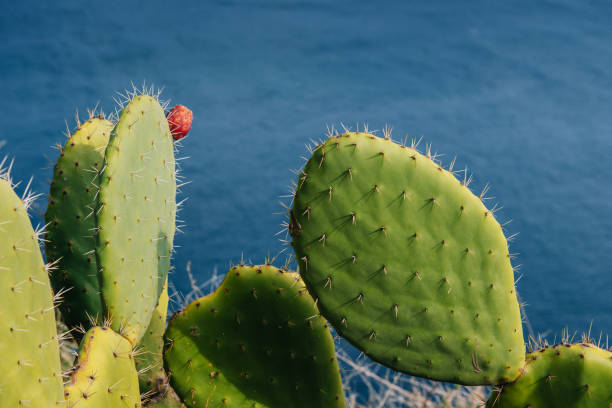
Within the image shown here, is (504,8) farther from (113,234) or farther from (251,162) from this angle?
(113,234)

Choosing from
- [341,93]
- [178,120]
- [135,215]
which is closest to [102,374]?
[135,215]

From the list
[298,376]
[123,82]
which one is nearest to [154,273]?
[298,376]

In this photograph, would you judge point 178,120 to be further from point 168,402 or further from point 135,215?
point 168,402

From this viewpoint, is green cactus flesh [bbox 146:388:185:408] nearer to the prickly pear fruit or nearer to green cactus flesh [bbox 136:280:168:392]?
green cactus flesh [bbox 136:280:168:392]

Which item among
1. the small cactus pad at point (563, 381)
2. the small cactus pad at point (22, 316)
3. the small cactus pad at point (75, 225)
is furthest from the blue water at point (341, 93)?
the small cactus pad at point (22, 316)

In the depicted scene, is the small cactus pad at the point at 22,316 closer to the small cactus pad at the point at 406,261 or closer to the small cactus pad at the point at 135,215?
the small cactus pad at the point at 135,215

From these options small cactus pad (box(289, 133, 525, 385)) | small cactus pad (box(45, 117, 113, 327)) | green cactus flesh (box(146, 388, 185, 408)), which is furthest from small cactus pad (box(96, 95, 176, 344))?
green cactus flesh (box(146, 388, 185, 408))
